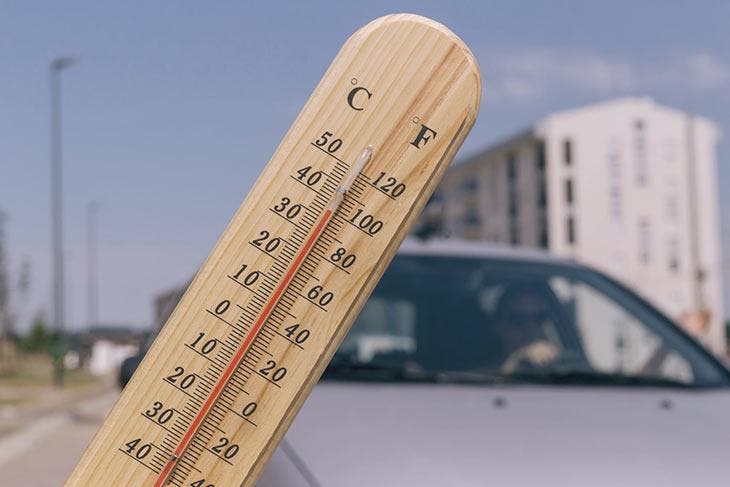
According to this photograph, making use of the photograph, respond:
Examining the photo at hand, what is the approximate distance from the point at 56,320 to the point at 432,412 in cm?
3449

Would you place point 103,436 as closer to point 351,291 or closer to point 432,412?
point 351,291

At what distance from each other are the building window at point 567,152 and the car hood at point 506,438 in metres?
62.1

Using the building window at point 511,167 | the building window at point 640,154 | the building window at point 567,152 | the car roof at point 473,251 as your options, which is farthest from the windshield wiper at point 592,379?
the building window at point 511,167

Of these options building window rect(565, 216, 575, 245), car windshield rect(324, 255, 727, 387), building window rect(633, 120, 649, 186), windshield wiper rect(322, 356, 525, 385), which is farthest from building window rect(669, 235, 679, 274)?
windshield wiper rect(322, 356, 525, 385)

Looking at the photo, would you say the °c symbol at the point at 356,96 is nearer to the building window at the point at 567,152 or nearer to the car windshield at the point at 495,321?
the car windshield at the point at 495,321

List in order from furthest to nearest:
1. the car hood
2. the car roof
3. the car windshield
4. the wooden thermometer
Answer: the car roof → the car windshield → the car hood → the wooden thermometer

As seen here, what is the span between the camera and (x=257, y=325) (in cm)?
163

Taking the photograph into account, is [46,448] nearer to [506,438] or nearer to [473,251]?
[473,251]

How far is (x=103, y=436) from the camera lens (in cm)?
165

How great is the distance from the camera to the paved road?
9930 mm

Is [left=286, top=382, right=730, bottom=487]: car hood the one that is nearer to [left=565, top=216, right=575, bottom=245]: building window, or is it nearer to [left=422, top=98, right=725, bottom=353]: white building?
[left=422, top=98, right=725, bottom=353]: white building

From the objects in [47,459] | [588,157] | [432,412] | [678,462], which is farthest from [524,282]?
[588,157]

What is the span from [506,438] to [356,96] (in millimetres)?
894

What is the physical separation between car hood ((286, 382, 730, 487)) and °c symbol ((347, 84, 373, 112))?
Answer: 0.69 m
